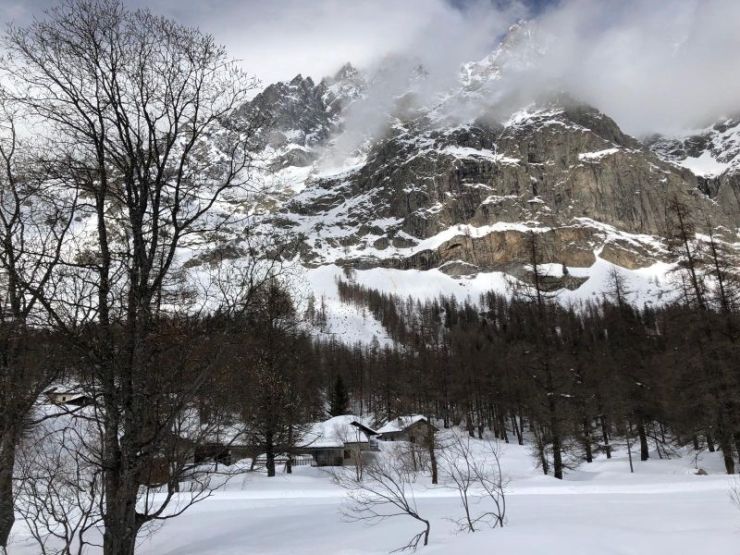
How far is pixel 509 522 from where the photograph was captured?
12.7m

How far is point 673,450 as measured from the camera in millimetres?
38438

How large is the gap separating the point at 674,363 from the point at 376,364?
66501mm

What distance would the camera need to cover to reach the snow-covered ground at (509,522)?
734 centimetres

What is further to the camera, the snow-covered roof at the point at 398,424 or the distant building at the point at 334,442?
the snow-covered roof at the point at 398,424

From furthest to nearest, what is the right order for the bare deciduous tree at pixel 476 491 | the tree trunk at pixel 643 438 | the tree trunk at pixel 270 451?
1. the tree trunk at pixel 643 438
2. the tree trunk at pixel 270 451
3. the bare deciduous tree at pixel 476 491

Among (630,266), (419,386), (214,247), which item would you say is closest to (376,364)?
(419,386)

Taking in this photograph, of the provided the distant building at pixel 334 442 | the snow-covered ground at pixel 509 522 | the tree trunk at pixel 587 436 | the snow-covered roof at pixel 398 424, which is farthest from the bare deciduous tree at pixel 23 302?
the snow-covered roof at pixel 398 424

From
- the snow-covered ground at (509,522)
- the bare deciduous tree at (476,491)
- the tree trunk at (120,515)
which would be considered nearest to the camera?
the tree trunk at (120,515)

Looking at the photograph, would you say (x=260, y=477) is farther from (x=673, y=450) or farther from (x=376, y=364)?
(x=376, y=364)

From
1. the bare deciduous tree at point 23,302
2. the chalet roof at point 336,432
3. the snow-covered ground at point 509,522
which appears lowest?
the snow-covered ground at point 509,522

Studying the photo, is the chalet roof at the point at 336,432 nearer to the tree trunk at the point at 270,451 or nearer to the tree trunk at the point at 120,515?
the tree trunk at the point at 270,451

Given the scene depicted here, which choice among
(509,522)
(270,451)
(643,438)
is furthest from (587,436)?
(509,522)

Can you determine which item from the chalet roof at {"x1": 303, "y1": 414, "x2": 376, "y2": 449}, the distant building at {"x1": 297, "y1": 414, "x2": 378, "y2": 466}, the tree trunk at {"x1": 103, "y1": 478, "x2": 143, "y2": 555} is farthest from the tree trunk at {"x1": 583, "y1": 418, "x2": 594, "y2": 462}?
the tree trunk at {"x1": 103, "y1": 478, "x2": 143, "y2": 555}

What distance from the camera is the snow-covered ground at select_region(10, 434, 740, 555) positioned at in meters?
7.34
